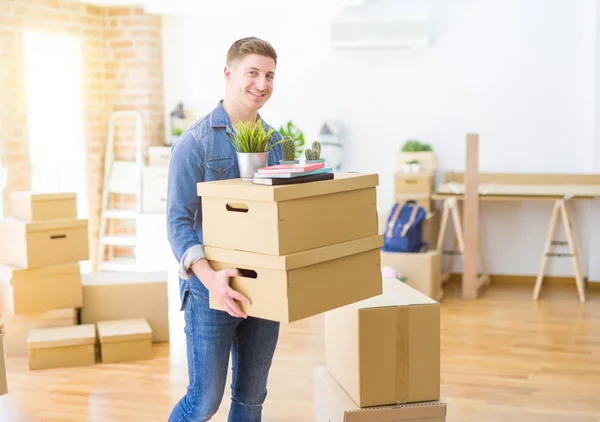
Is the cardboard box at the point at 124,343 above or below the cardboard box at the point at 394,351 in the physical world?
below

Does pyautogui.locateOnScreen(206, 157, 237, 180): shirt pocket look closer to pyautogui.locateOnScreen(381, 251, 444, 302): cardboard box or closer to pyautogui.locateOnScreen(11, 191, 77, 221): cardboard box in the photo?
pyautogui.locateOnScreen(11, 191, 77, 221): cardboard box

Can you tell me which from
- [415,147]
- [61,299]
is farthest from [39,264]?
[415,147]

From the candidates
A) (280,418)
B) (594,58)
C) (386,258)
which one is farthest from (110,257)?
(594,58)

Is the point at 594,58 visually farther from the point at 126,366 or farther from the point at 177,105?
the point at 126,366

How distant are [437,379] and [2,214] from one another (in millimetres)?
3455

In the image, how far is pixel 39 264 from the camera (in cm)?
423

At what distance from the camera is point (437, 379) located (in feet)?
8.71

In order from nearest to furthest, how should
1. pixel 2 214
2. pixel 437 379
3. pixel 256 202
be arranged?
pixel 256 202
pixel 437 379
pixel 2 214

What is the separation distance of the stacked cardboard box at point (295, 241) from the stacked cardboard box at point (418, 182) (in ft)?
11.2

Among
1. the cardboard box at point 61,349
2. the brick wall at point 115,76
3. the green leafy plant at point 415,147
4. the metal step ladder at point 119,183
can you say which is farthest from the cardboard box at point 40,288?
the green leafy plant at point 415,147

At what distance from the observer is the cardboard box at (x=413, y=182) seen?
5598mm

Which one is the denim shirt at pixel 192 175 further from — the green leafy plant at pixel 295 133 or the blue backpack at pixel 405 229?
the green leafy plant at pixel 295 133

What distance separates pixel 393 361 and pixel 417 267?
2.63 meters

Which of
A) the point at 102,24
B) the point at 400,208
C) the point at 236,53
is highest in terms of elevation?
the point at 102,24
